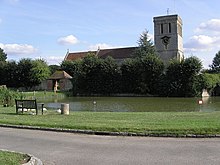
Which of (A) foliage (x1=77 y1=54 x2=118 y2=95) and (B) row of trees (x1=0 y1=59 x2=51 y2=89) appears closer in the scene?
(A) foliage (x1=77 y1=54 x2=118 y2=95)

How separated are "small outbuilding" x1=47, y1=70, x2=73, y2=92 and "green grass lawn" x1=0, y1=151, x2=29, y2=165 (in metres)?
84.3

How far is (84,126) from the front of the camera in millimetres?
14828

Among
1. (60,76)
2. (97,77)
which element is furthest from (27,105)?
(60,76)

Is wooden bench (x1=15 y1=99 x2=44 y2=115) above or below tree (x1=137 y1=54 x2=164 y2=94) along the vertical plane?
below

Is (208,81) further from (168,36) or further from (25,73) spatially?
(25,73)

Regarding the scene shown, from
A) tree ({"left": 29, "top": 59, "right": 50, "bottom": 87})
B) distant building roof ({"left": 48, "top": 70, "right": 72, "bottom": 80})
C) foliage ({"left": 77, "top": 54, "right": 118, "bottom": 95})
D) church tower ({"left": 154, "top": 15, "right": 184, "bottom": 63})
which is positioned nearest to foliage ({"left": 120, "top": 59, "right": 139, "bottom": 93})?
foliage ({"left": 77, "top": 54, "right": 118, "bottom": 95})

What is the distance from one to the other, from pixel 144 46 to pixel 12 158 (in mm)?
85381

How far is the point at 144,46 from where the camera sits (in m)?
92.5

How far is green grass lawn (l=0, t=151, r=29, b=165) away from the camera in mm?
8125

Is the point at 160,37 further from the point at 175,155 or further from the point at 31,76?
the point at 175,155

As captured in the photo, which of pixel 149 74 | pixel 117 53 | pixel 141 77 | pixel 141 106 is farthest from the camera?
pixel 117 53

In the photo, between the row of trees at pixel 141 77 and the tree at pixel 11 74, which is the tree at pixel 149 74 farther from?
the tree at pixel 11 74

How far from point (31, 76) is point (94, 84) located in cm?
1866

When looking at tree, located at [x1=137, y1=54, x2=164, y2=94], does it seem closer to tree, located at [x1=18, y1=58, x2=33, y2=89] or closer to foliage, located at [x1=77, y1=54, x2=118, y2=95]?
foliage, located at [x1=77, y1=54, x2=118, y2=95]
